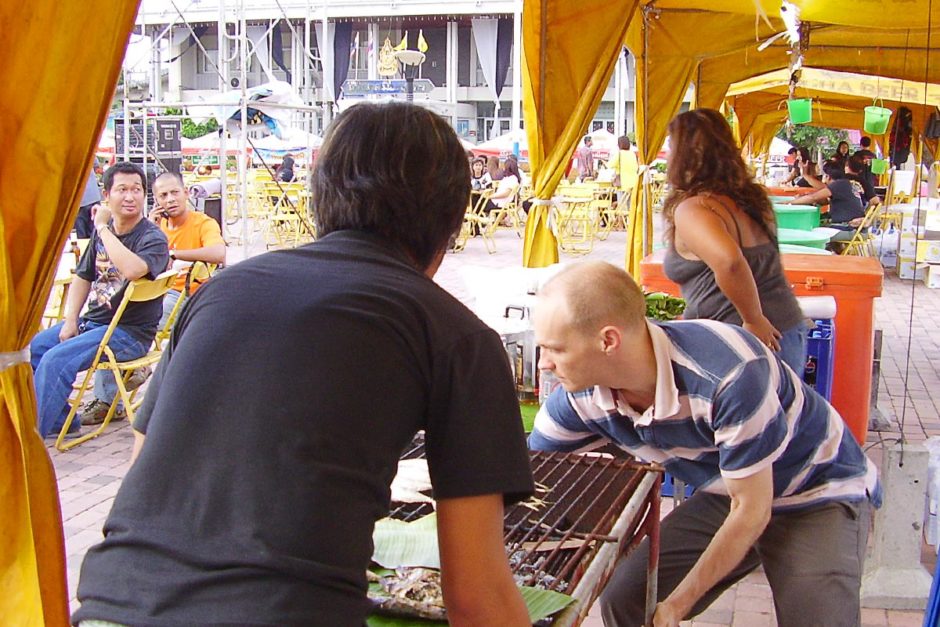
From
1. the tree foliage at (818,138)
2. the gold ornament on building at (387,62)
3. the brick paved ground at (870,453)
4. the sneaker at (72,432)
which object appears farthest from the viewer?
the gold ornament on building at (387,62)

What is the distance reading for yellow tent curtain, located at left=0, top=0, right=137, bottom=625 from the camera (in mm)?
1628

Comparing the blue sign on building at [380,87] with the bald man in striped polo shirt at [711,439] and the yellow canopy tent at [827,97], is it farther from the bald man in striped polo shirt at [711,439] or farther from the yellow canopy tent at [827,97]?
the bald man in striped polo shirt at [711,439]

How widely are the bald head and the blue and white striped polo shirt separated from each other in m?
0.12

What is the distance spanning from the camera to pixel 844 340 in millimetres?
4859

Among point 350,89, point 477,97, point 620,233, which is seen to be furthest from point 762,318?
point 477,97

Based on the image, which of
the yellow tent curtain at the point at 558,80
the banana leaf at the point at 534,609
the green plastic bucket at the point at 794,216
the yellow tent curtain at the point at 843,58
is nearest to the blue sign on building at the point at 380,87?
the yellow tent curtain at the point at 843,58

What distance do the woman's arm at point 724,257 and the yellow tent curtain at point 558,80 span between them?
217 cm

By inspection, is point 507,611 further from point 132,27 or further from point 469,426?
point 132,27

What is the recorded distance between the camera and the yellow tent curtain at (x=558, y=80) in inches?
217

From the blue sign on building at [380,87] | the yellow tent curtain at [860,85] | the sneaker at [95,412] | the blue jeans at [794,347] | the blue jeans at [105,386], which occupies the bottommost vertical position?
the sneaker at [95,412]

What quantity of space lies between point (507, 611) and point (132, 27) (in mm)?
1241

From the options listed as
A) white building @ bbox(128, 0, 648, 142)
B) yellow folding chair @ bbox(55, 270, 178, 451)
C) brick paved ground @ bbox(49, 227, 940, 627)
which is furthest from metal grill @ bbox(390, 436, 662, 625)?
white building @ bbox(128, 0, 648, 142)

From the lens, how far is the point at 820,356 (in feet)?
15.2

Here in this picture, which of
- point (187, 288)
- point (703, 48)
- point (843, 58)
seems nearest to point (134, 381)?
point (187, 288)
